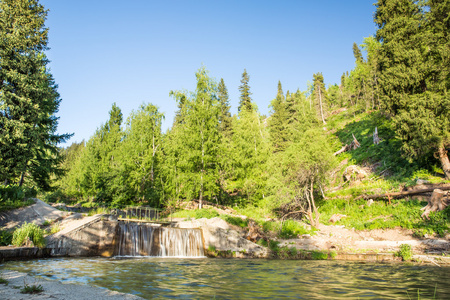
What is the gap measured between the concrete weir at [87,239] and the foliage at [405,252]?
18.3m

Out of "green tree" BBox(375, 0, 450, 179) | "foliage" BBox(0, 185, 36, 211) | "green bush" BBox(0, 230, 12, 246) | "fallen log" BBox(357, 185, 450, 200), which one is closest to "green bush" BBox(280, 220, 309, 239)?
"fallen log" BBox(357, 185, 450, 200)

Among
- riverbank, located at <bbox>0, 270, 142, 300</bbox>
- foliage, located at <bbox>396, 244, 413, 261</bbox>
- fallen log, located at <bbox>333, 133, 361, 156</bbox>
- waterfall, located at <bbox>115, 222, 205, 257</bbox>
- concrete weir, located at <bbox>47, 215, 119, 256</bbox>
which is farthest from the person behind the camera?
fallen log, located at <bbox>333, 133, 361, 156</bbox>

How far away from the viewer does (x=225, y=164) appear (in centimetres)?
3073

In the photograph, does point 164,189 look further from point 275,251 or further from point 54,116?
point 275,251

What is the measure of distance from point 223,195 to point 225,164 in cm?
532

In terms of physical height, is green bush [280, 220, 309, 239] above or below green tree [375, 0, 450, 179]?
below

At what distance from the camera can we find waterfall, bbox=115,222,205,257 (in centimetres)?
1764

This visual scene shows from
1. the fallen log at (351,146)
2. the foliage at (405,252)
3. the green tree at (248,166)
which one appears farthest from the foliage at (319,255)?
the fallen log at (351,146)

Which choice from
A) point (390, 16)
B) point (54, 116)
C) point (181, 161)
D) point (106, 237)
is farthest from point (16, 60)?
point (390, 16)

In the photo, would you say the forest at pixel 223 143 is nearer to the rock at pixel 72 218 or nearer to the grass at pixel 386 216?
the grass at pixel 386 216

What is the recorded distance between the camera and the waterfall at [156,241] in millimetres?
17641

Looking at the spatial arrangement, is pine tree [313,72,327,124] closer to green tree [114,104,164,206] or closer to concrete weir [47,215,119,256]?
green tree [114,104,164,206]

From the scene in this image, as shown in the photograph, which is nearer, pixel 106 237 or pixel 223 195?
pixel 106 237

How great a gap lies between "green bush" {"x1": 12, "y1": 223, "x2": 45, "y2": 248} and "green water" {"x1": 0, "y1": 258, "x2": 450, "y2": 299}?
3.47 m
